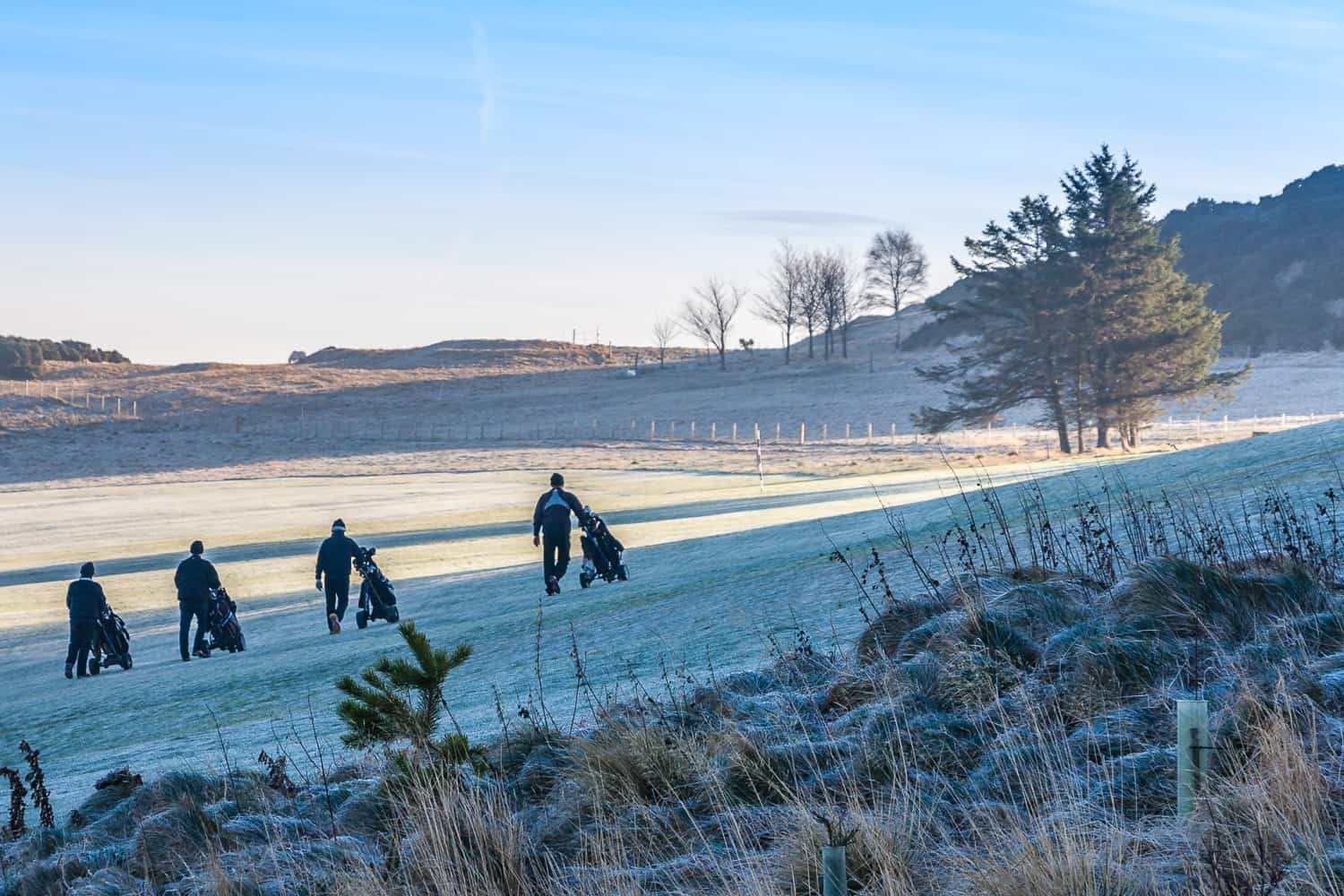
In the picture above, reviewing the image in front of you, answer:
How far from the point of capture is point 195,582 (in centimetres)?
1786

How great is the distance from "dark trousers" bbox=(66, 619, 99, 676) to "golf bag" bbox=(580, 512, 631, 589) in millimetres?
6528

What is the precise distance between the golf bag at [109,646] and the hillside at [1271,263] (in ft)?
287

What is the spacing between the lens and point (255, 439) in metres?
84.1

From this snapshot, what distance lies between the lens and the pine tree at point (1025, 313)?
50.0 metres

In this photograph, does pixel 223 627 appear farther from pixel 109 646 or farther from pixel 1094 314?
pixel 1094 314

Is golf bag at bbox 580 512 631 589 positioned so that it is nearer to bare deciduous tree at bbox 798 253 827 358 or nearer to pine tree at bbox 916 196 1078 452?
pine tree at bbox 916 196 1078 452

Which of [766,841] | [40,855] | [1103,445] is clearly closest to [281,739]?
[40,855]

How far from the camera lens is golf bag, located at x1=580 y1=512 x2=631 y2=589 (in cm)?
1939

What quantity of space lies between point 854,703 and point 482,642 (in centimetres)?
795

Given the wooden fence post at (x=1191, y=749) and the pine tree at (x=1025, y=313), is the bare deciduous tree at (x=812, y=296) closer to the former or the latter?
the pine tree at (x=1025, y=313)

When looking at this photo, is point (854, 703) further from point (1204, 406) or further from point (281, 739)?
point (1204, 406)

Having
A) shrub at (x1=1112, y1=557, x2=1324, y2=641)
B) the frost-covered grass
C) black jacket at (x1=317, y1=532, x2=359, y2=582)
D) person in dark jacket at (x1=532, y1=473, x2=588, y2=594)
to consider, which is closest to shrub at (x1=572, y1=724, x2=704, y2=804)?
the frost-covered grass

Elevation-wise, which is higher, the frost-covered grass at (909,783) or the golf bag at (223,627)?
the frost-covered grass at (909,783)

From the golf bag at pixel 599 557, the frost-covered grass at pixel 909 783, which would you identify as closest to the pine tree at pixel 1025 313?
the golf bag at pixel 599 557
